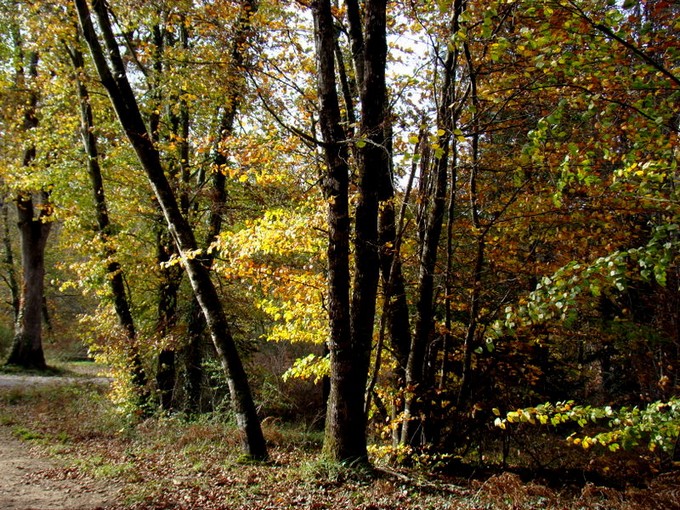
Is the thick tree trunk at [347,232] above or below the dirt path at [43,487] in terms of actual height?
above

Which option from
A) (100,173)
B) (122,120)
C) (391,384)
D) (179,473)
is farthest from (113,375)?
(391,384)

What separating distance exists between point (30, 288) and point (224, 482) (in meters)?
14.9

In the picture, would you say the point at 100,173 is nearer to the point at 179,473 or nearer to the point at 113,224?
the point at 113,224

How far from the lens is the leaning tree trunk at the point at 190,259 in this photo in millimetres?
7559

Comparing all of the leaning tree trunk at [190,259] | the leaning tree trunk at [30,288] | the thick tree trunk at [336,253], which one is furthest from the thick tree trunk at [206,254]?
the leaning tree trunk at [30,288]

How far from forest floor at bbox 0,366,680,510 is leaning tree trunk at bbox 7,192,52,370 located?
373 inches

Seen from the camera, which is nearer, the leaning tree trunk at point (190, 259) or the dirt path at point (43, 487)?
the dirt path at point (43, 487)

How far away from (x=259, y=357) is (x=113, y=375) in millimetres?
6239

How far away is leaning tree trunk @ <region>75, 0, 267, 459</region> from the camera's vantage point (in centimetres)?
756

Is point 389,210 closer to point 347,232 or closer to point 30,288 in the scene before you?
point 347,232

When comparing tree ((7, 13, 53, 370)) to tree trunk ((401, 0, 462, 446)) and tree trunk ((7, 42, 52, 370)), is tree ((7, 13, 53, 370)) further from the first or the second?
tree trunk ((401, 0, 462, 446))

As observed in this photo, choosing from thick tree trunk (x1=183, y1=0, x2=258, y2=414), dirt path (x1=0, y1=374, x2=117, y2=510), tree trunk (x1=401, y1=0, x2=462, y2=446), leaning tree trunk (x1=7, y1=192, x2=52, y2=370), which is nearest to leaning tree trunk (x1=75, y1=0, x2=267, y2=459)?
dirt path (x1=0, y1=374, x2=117, y2=510)

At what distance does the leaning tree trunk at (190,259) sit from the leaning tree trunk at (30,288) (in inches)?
449

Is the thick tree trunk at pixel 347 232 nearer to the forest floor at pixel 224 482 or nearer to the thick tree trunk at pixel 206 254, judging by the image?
the forest floor at pixel 224 482
